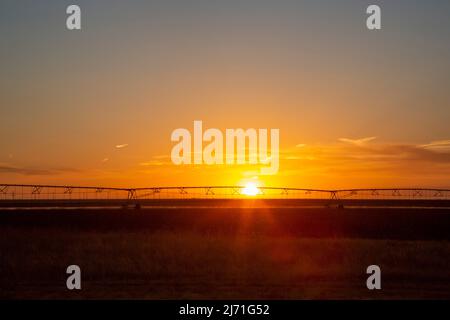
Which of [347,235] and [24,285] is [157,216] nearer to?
[347,235]

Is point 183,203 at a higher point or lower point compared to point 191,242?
higher

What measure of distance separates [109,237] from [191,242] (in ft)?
17.1

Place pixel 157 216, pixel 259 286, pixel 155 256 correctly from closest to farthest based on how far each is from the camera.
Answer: pixel 259 286, pixel 155 256, pixel 157 216

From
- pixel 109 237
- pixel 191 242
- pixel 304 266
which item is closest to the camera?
pixel 304 266

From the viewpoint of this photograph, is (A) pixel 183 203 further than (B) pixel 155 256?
Yes

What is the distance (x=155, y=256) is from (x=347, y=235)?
17.4 meters

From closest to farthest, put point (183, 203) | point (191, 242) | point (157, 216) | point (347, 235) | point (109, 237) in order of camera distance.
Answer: point (191, 242) < point (109, 237) < point (347, 235) < point (157, 216) < point (183, 203)

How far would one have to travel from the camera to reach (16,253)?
23406 mm
